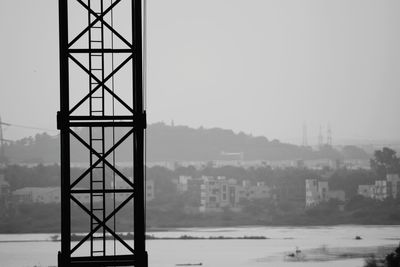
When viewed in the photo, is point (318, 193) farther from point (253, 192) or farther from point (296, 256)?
point (296, 256)

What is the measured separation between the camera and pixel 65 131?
147 inches

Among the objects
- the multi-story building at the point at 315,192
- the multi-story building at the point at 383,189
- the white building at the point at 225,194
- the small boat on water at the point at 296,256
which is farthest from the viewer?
the multi-story building at the point at 383,189

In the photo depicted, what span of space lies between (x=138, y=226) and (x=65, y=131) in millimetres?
472

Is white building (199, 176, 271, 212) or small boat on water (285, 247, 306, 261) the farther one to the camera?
white building (199, 176, 271, 212)

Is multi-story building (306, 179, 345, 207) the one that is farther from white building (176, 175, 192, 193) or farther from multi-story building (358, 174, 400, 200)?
white building (176, 175, 192, 193)

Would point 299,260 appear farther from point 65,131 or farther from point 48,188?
point 65,131

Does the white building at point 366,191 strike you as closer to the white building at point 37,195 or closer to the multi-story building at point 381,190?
the multi-story building at point 381,190

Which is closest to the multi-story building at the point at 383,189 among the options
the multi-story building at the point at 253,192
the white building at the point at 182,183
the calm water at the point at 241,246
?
the calm water at the point at 241,246

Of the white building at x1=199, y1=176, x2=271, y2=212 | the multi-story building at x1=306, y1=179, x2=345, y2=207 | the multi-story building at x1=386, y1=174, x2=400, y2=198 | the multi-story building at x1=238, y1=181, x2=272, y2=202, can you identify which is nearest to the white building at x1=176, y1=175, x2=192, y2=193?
the white building at x1=199, y1=176, x2=271, y2=212

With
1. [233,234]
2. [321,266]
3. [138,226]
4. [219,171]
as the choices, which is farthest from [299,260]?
[138,226]

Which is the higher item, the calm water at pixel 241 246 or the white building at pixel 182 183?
the white building at pixel 182 183

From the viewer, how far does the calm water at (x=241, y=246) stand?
82.0 feet

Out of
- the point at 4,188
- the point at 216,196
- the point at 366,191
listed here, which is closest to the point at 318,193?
the point at 366,191

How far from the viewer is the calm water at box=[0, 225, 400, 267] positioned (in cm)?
2500
